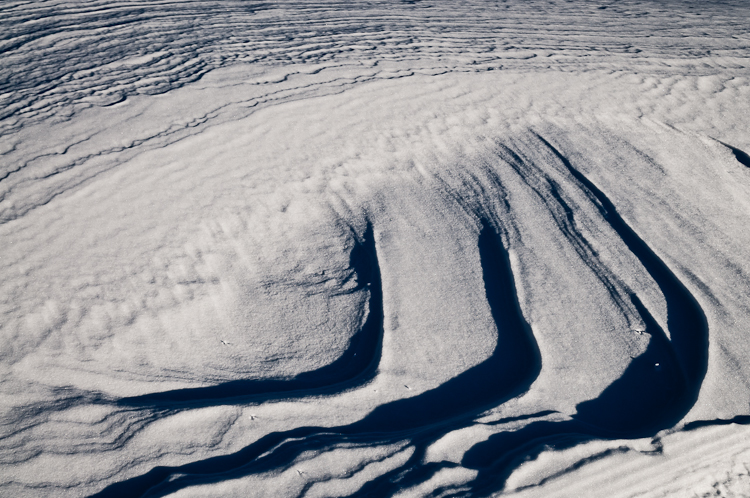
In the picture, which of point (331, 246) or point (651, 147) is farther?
point (651, 147)

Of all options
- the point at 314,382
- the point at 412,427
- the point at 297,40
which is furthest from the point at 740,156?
the point at 297,40

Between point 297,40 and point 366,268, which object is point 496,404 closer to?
point 366,268

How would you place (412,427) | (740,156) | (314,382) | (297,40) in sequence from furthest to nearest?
1. (297,40)
2. (740,156)
3. (314,382)
4. (412,427)

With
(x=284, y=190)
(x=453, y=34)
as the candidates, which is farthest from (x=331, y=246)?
(x=453, y=34)

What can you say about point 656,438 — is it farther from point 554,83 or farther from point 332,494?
point 554,83

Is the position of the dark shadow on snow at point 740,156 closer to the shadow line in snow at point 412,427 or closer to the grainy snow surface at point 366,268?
the grainy snow surface at point 366,268

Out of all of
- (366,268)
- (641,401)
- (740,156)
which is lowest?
(641,401)
